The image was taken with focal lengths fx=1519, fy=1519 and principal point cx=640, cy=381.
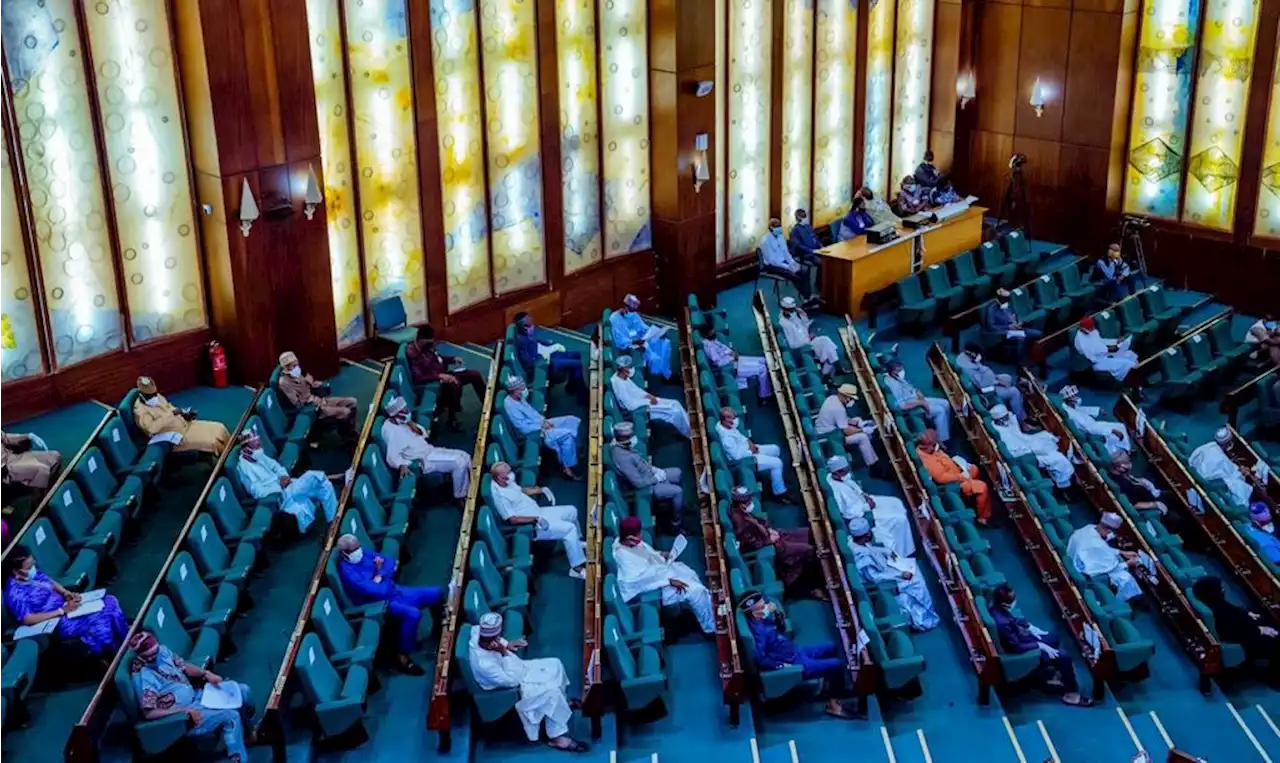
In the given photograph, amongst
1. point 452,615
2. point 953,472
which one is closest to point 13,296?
point 452,615

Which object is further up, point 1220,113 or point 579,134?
point 579,134

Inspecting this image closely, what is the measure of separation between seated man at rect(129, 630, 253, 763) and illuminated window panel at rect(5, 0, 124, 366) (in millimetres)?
4651

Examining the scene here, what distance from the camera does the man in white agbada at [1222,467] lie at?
13.4m

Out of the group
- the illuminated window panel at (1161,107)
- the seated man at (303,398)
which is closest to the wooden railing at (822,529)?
the seated man at (303,398)

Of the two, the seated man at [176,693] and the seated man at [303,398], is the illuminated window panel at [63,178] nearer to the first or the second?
the seated man at [303,398]

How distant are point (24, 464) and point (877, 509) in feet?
21.1

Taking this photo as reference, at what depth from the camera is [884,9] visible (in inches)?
765

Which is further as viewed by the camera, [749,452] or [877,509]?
[749,452]

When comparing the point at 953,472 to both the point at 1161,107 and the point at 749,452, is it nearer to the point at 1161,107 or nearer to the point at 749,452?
the point at 749,452

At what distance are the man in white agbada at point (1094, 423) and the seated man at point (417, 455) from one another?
232 inches

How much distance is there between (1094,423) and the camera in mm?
14289

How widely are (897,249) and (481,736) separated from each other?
982cm

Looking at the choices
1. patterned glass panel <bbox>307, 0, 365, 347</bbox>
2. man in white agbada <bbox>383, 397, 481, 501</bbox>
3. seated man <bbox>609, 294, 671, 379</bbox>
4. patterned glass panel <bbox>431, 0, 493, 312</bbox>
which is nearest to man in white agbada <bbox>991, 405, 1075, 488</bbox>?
seated man <bbox>609, 294, 671, 379</bbox>

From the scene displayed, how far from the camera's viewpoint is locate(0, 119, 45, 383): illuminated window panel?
12000 mm
